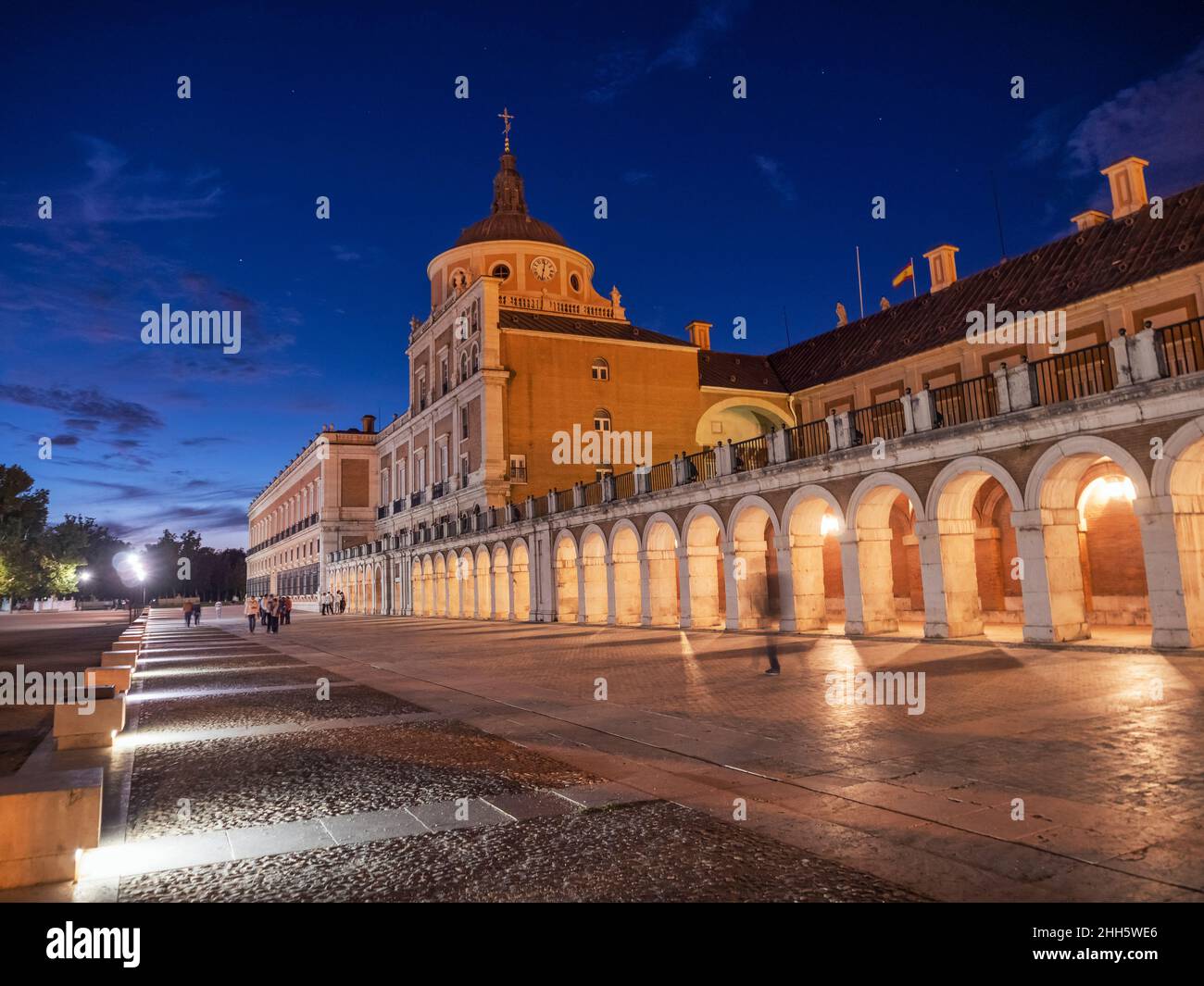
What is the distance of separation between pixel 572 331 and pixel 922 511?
28533 millimetres

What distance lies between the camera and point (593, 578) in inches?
1147

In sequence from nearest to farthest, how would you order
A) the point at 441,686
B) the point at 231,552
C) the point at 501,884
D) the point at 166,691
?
1. the point at 501,884
2. the point at 441,686
3. the point at 166,691
4. the point at 231,552

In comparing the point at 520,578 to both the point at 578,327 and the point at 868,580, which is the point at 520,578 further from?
the point at 868,580

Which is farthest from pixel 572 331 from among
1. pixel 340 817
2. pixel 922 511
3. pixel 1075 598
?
pixel 340 817

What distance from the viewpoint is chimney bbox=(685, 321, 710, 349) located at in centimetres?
4859

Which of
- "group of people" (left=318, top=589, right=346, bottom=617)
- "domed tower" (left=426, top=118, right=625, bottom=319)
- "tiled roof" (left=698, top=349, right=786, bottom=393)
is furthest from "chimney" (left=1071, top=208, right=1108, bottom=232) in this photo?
"group of people" (left=318, top=589, right=346, bottom=617)

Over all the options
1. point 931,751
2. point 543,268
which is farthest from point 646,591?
point 543,268

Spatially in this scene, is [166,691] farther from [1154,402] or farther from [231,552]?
[231,552]

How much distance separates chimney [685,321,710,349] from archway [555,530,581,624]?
2230 cm

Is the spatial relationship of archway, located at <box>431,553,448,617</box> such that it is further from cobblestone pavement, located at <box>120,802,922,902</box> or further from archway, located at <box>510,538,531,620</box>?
cobblestone pavement, located at <box>120,802,922,902</box>

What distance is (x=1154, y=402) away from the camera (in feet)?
42.4

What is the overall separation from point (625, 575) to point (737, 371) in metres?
21.2

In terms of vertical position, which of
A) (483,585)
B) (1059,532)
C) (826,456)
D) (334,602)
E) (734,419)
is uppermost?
(734,419)

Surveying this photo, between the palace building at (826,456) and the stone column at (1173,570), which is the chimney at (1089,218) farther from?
the stone column at (1173,570)
